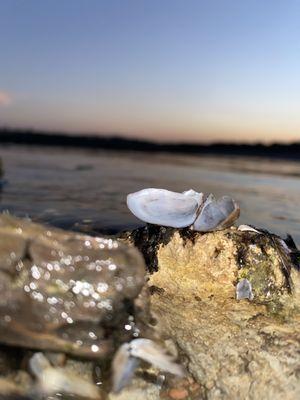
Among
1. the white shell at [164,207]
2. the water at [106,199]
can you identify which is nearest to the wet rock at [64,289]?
the white shell at [164,207]

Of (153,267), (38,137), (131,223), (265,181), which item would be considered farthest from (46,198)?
(38,137)

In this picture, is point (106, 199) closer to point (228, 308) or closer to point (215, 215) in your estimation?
point (215, 215)

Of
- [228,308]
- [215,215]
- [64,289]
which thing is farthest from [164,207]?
[64,289]

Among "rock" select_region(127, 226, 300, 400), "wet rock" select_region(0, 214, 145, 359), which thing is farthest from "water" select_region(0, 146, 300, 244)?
"wet rock" select_region(0, 214, 145, 359)

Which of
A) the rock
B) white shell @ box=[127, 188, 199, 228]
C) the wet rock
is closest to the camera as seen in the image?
the wet rock

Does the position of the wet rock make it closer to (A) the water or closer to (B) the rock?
(B) the rock

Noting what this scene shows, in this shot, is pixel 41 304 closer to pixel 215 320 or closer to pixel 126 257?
pixel 126 257
